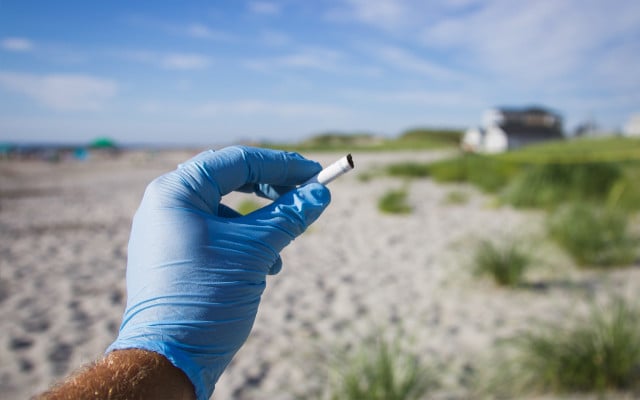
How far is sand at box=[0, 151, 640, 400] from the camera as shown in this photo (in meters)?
2.46

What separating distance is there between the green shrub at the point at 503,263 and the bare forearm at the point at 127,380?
3148 millimetres

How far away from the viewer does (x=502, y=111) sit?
25.9 m

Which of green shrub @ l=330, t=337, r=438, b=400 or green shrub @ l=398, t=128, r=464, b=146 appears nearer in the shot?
green shrub @ l=330, t=337, r=438, b=400

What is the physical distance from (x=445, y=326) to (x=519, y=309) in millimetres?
655

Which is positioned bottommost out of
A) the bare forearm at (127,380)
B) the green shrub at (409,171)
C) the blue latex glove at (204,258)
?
the green shrub at (409,171)

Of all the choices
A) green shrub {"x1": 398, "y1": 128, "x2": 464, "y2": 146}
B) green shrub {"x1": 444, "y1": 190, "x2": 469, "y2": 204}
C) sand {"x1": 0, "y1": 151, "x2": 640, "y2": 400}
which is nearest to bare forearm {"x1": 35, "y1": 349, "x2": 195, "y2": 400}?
sand {"x1": 0, "y1": 151, "x2": 640, "y2": 400}

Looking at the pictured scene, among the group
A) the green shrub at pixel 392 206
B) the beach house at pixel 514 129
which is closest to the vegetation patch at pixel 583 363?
the green shrub at pixel 392 206

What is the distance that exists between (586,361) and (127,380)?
2.17m

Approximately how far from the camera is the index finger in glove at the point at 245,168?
1.19m

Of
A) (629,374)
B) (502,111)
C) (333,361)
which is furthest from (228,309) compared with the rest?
(502,111)

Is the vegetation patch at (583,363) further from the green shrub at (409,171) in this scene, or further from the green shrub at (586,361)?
the green shrub at (409,171)

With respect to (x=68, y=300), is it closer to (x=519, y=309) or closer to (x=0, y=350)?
(x=0, y=350)

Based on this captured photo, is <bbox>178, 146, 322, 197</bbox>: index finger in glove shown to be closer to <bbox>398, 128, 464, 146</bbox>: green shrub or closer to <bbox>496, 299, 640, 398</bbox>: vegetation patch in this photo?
<bbox>496, 299, 640, 398</bbox>: vegetation patch

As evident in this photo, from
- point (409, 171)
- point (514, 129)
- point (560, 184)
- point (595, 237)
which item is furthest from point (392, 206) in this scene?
point (514, 129)
